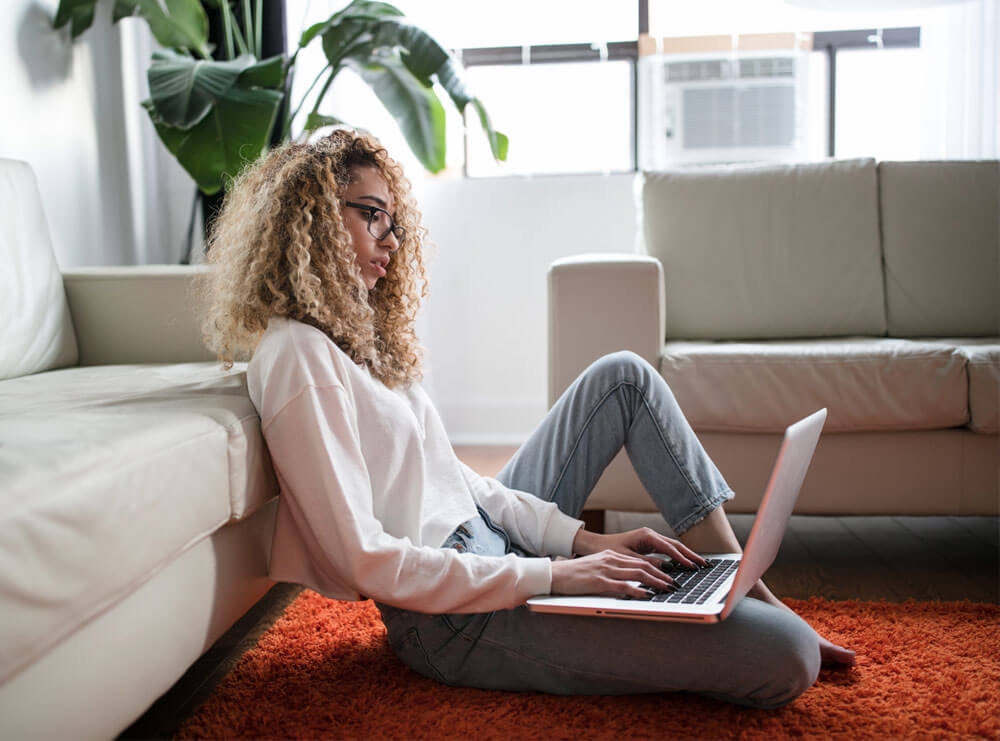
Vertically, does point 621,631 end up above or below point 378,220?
below

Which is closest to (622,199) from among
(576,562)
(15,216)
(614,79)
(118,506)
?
(614,79)

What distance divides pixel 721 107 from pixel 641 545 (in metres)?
2.48

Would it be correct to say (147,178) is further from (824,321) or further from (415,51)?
(824,321)

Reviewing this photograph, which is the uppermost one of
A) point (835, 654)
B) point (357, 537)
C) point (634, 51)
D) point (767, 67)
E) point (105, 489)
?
point (634, 51)

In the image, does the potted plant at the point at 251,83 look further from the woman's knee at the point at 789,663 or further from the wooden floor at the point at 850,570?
the woman's knee at the point at 789,663

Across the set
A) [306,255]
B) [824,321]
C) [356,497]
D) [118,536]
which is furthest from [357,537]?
[824,321]

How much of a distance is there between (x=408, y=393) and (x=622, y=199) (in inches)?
88.9

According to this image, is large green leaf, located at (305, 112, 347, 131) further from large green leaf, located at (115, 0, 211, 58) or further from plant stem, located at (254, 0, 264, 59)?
plant stem, located at (254, 0, 264, 59)

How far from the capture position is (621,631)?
1.04 metres

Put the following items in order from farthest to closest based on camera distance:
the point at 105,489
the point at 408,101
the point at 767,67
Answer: the point at 767,67
the point at 408,101
the point at 105,489

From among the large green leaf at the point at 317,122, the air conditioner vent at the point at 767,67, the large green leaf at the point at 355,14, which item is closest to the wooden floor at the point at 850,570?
the large green leaf at the point at 317,122

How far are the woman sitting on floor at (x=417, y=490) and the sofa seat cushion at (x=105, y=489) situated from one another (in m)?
0.07

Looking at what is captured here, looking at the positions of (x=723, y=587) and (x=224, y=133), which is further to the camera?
(x=224, y=133)

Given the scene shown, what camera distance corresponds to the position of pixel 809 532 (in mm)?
2105
